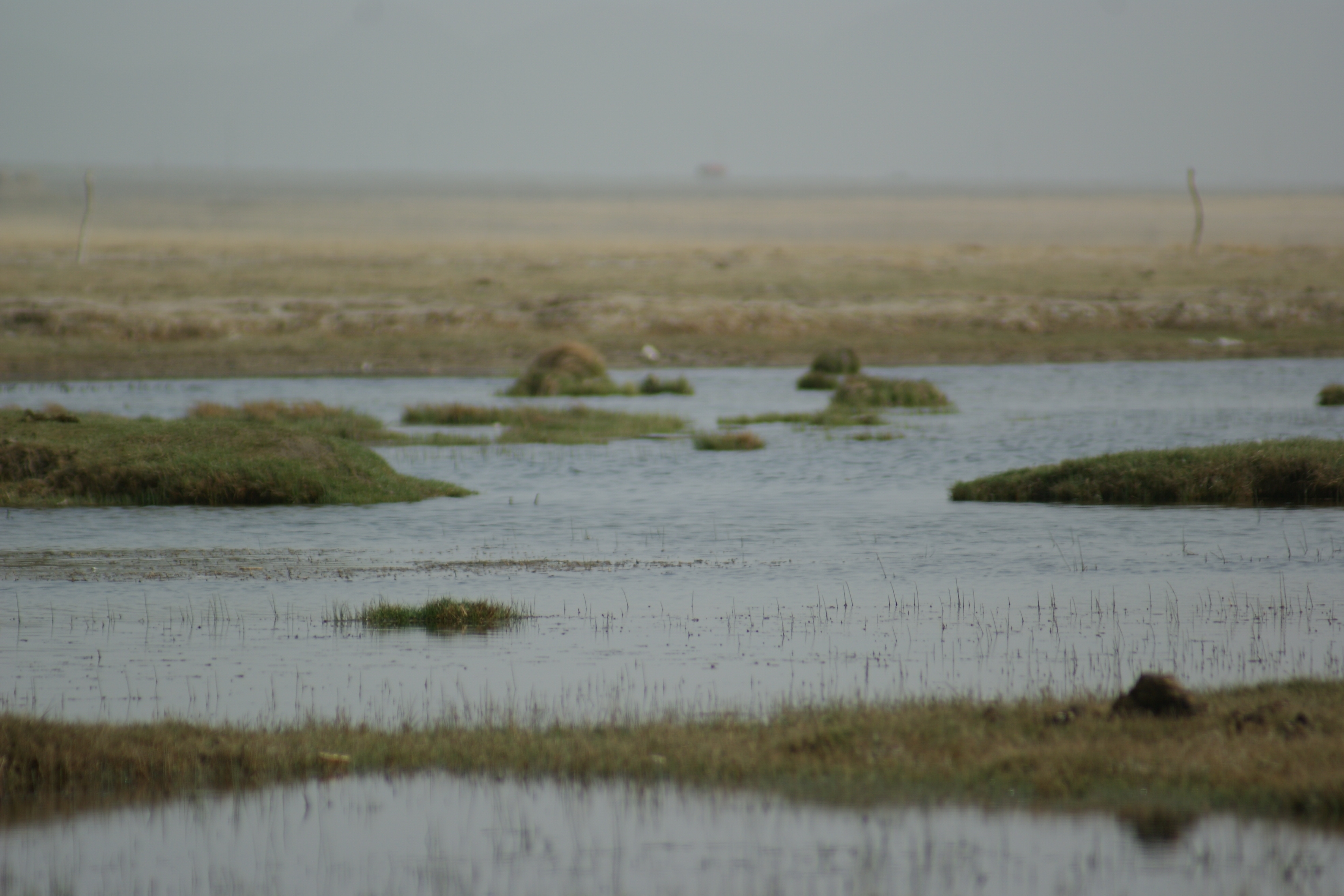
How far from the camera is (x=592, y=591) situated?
59.9ft

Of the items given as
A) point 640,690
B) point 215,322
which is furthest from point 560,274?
point 640,690

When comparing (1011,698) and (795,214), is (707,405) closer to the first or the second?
(1011,698)

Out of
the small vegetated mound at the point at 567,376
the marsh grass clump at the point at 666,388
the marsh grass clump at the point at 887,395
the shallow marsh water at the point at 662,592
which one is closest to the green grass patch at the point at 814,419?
the marsh grass clump at the point at 887,395

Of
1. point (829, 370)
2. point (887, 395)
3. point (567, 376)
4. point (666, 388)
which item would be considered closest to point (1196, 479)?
point (887, 395)

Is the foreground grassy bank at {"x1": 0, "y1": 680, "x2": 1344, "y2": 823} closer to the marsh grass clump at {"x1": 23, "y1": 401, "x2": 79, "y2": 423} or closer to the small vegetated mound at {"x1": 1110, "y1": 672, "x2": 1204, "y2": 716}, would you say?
the small vegetated mound at {"x1": 1110, "y1": 672, "x2": 1204, "y2": 716}

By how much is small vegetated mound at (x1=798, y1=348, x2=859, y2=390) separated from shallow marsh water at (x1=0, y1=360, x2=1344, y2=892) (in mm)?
16707

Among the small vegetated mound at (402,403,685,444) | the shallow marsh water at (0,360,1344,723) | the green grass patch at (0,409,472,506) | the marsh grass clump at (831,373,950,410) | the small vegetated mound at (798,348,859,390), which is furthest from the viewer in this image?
the small vegetated mound at (798,348,859,390)

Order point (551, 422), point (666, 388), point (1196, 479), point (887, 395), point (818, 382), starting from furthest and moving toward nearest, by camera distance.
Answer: point (818, 382) < point (666, 388) < point (887, 395) < point (551, 422) < point (1196, 479)

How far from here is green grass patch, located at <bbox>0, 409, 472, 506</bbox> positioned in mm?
25094

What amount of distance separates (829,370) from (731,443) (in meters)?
16.5

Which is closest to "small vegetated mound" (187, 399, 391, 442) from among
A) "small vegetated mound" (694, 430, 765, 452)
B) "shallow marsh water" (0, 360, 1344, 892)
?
"shallow marsh water" (0, 360, 1344, 892)

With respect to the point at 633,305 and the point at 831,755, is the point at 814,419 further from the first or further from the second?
the point at 831,755

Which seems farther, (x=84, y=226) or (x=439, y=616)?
(x=84, y=226)

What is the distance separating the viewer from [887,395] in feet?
142
